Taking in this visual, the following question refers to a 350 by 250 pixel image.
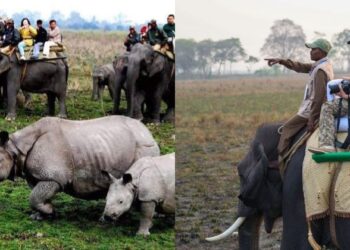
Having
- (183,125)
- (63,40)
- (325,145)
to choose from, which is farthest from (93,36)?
(325,145)

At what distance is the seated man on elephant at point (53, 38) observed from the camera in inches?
239

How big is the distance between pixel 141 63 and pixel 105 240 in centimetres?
295

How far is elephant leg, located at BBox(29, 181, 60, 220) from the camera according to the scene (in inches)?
186

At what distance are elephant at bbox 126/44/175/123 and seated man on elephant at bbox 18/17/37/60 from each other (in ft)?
2.53

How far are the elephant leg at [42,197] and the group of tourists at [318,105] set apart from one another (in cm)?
184

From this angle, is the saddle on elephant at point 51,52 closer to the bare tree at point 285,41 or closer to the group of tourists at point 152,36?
the group of tourists at point 152,36

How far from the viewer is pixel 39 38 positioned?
6.56m

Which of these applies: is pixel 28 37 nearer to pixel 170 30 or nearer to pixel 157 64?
pixel 170 30

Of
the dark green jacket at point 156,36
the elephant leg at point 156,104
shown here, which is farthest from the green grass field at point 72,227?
the dark green jacket at point 156,36

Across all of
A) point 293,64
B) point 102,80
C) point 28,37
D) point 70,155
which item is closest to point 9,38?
point 28,37

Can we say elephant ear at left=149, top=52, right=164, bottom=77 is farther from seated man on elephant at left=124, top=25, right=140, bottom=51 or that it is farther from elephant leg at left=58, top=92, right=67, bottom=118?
elephant leg at left=58, top=92, right=67, bottom=118

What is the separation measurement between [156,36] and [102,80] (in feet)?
2.12

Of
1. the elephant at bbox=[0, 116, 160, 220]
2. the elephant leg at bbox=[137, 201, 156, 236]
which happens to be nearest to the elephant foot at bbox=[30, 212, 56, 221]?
the elephant at bbox=[0, 116, 160, 220]

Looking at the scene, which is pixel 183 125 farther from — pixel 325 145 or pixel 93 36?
pixel 93 36
